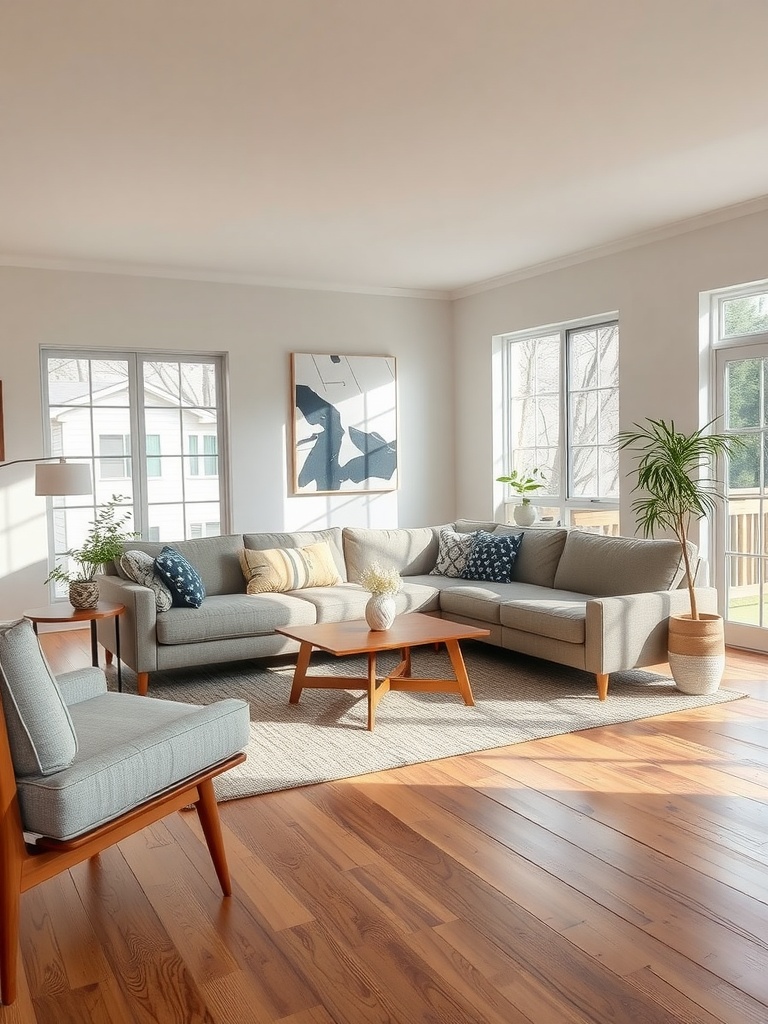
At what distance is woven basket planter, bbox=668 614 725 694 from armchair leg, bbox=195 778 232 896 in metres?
2.89

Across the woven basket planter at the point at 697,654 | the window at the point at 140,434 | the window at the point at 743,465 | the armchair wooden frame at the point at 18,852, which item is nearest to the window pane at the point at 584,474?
the window at the point at 743,465

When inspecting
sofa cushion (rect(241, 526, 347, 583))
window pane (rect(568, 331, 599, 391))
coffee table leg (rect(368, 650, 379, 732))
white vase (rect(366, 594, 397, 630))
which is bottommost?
coffee table leg (rect(368, 650, 379, 732))

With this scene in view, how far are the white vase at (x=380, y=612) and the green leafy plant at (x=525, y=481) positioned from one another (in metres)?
2.89

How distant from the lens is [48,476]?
193 inches

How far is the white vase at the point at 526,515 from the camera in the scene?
23.7 ft

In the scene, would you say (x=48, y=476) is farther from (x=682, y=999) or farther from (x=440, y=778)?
(x=682, y=999)

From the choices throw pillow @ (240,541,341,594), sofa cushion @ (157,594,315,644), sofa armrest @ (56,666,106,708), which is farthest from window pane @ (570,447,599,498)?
sofa armrest @ (56,666,106,708)

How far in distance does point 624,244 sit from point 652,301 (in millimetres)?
500

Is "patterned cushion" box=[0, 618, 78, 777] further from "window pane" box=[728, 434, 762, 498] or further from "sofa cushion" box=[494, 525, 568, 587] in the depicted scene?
"window pane" box=[728, 434, 762, 498]

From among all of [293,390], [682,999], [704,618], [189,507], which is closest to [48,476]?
[189,507]

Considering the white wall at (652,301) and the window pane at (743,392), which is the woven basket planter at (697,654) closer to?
the window pane at (743,392)

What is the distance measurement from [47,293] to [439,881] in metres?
5.43

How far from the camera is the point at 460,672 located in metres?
4.52

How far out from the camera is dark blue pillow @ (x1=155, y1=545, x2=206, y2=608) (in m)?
5.08
